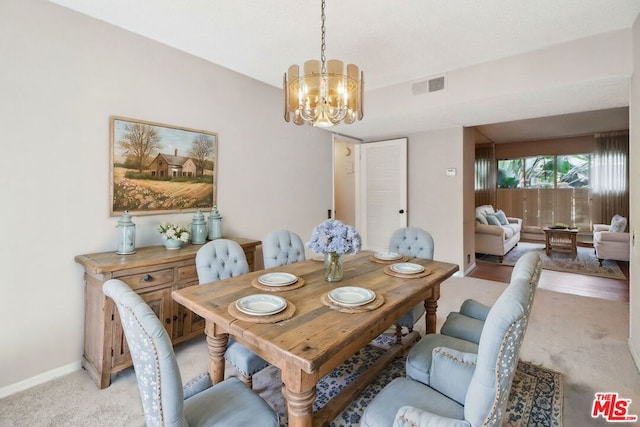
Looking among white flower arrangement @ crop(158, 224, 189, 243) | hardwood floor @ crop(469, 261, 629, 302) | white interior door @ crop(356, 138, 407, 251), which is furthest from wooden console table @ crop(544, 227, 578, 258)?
white flower arrangement @ crop(158, 224, 189, 243)

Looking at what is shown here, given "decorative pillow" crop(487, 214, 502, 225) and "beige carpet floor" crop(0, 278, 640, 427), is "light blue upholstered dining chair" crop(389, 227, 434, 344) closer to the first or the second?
"beige carpet floor" crop(0, 278, 640, 427)

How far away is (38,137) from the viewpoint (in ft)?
6.83

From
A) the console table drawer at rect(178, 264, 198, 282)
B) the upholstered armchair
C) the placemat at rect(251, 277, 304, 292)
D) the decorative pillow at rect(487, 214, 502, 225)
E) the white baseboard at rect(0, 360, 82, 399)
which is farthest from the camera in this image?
the decorative pillow at rect(487, 214, 502, 225)

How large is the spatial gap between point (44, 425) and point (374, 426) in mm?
1882

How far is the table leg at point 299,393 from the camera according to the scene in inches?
45.6

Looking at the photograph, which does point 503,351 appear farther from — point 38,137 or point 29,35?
point 29,35

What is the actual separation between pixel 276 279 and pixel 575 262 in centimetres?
618

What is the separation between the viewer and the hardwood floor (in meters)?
3.91

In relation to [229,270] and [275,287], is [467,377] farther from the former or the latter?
[229,270]

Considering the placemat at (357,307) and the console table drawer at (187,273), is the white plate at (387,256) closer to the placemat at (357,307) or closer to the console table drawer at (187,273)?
the placemat at (357,307)

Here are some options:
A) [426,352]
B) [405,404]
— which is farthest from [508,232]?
[405,404]

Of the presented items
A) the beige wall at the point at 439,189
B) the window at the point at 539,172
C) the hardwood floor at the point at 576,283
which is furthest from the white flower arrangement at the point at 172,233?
the window at the point at 539,172

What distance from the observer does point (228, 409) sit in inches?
47.2

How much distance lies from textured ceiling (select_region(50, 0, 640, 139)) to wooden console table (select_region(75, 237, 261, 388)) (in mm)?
1826
